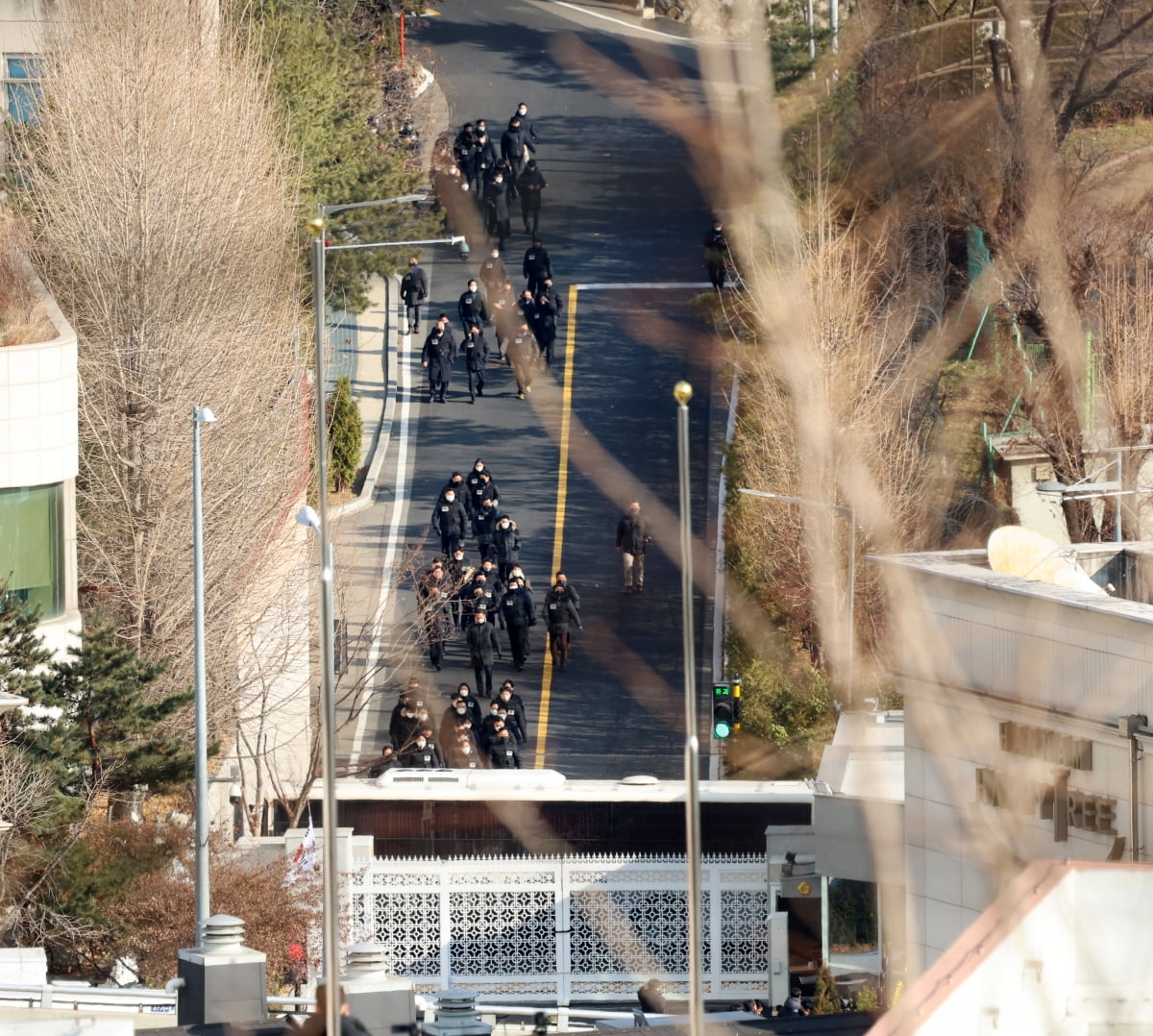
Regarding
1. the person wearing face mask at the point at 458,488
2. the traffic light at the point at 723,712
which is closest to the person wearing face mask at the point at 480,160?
the person wearing face mask at the point at 458,488

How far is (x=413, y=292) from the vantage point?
1996 inches

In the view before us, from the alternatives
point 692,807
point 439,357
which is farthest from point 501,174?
point 692,807

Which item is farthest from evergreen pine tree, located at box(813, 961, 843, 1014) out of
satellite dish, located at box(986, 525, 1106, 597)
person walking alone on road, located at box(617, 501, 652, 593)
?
person walking alone on road, located at box(617, 501, 652, 593)

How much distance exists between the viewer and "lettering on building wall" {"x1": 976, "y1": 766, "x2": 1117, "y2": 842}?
23.5 meters

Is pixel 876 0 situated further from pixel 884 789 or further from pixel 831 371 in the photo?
pixel 884 789

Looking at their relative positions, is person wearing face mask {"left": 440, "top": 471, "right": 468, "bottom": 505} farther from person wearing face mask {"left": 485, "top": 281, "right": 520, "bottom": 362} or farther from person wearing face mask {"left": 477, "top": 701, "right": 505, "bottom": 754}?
person wearing face mask {"left": 485, "top": 281, "right": 520, "bottom": 362}

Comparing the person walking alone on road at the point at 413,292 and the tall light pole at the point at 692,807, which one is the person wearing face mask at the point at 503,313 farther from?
the tall light pole at the point at 692,807

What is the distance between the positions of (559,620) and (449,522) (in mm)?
2710

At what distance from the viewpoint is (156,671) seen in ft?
99.9

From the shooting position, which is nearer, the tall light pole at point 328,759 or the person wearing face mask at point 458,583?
the tall light pole at point 328,759

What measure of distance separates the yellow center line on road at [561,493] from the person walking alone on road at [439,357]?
86.4 inches

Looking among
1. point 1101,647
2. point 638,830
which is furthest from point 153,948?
point 1101,647

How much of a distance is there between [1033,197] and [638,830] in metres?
16.9

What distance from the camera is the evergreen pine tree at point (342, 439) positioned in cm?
4553
